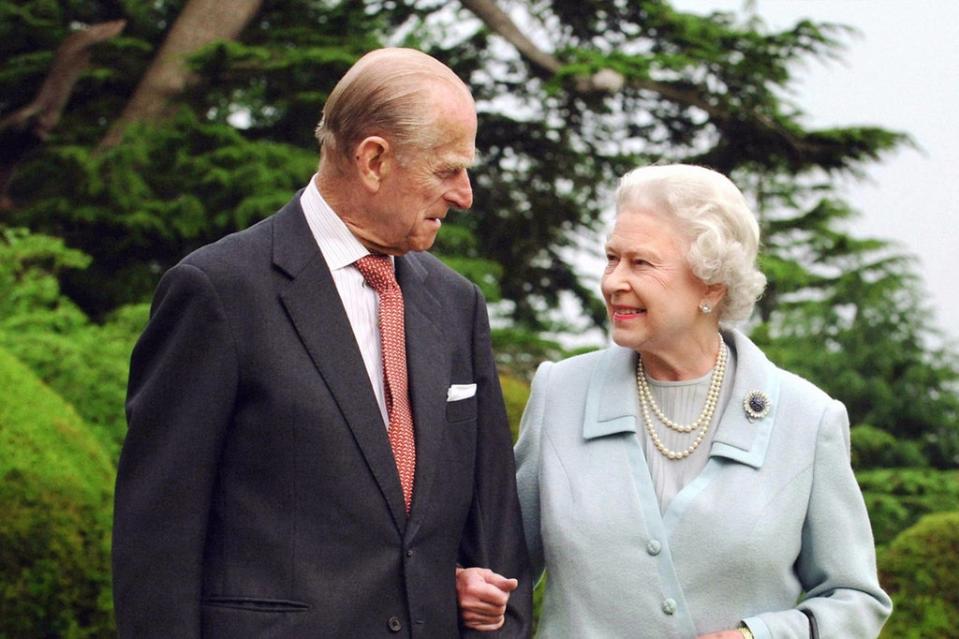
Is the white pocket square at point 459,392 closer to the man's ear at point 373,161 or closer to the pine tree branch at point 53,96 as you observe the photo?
the man's ear at point 373,161

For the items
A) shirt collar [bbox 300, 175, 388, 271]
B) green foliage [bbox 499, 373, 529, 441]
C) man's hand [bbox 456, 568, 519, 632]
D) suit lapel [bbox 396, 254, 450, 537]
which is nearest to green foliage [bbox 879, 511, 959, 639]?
green foliage [bbox 499, 373, 529, 441]

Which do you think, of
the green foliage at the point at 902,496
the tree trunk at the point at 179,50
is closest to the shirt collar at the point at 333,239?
the green foliage at the point at 902,496

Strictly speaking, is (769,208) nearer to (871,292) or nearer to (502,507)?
(871,292)

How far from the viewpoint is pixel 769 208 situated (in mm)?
12055

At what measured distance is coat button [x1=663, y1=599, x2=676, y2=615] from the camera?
3.03 metres

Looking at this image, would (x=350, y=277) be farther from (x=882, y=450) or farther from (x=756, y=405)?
(x=882, y=450)

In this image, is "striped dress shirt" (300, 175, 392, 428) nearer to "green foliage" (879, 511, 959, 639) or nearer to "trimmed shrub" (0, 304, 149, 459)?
"green foliage" (879, 511, 959, 639)

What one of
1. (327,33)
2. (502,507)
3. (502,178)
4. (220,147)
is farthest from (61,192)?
(502,507)

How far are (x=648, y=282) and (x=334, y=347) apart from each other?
0.73 metres

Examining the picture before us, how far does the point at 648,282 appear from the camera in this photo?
308 centimetres

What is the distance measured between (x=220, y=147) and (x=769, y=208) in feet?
16.0

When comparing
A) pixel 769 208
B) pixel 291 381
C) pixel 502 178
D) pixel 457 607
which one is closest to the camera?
pixel 291 381

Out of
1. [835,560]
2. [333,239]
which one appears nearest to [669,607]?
[835,560]

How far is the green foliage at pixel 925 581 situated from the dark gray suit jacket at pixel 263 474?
4.03 meters
